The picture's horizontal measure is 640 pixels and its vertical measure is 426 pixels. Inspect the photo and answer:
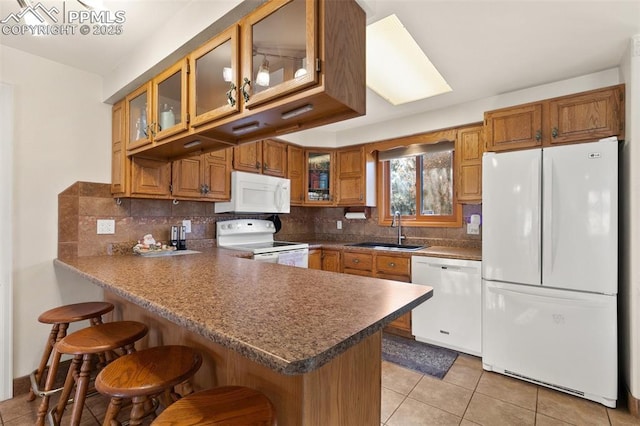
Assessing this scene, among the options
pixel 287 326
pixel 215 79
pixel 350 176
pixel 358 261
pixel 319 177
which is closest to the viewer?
pixel 287 326

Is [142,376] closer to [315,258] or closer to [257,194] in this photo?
[257,194]

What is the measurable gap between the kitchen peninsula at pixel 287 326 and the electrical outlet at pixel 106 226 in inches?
34.1

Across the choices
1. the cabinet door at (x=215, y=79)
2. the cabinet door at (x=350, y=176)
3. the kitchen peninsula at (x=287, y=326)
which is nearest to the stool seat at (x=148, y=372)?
the kitchen peninsula at (x=287, y=326)

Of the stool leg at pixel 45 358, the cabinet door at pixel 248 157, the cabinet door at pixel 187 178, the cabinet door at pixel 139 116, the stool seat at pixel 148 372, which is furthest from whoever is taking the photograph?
the cabinet door at pixel 248 157

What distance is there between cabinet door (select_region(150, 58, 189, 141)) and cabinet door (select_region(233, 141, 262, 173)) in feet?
3.52

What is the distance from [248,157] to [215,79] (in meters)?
1.60

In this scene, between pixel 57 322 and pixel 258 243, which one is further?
pixel 258 243

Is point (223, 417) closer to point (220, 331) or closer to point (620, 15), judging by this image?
point (220, 331)

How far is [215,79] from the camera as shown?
1570 millimetres

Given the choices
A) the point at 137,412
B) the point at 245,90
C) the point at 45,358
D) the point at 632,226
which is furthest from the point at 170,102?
the point at 632,226

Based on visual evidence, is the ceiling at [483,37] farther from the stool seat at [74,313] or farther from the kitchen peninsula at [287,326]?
the stool seat at [74,313]

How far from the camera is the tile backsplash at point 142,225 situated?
223 cm

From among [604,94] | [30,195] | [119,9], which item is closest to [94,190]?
[30,195]

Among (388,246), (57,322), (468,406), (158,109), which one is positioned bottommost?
(468,406)
